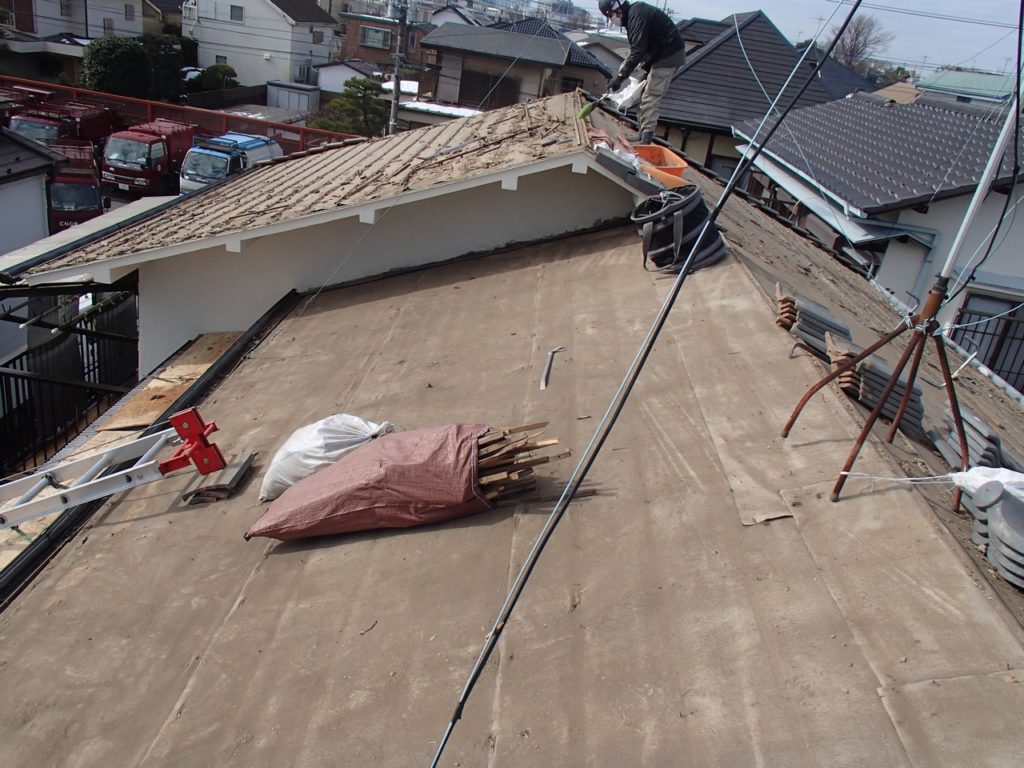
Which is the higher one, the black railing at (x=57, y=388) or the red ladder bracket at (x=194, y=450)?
the red ladder bracket at (x=194, y=450)

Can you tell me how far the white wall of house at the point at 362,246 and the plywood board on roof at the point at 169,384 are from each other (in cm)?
41

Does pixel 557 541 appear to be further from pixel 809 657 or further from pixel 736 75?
pixel 736 75

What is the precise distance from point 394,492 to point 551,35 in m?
43.8

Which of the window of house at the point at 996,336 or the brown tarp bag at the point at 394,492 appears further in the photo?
the window of house at the point at 996,336

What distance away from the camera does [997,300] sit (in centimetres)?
1344

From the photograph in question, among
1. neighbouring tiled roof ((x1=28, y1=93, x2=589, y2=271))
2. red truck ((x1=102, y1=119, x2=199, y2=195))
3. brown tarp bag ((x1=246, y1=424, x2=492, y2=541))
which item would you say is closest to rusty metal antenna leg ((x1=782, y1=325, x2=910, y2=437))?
brown tarp bag ((x1=246, y1=424, x2=492, y2=541))

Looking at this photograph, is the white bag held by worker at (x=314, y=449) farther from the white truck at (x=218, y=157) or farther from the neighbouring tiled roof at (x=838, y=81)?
Answer: the neighbouring tiled roof at (x=838, y=81)

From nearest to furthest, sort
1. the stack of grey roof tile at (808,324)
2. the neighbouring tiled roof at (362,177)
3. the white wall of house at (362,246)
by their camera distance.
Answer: the stack of grey roof tile at (808,324) < the neighbouring tiled roof at (362,177) < the white wall of house at (362,246)

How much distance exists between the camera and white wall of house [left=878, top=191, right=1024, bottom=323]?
42.2 feet

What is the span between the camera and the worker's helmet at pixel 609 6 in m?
8.89

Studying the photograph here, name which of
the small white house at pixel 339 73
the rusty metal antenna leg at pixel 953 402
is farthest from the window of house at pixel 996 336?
the small white house at pixel 339 73

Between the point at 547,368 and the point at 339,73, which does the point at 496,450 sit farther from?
the point at 339,73

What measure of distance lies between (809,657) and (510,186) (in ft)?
19.6

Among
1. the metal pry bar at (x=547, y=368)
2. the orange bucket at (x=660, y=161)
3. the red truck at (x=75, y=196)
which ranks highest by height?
the orange bucket at (x=660, y=161)
